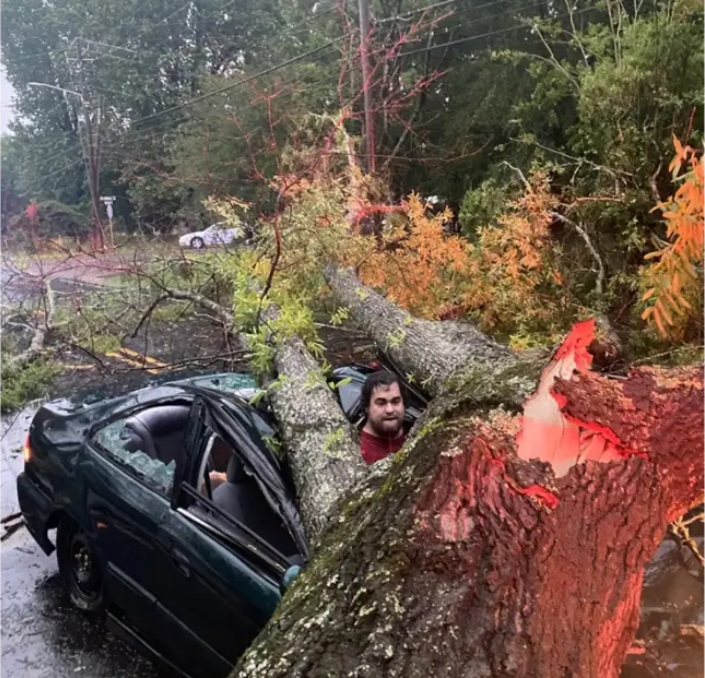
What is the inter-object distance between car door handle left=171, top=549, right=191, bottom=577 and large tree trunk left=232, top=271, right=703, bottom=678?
68 centimetres

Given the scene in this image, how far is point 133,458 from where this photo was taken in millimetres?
2375

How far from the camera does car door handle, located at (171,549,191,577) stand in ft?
6.50

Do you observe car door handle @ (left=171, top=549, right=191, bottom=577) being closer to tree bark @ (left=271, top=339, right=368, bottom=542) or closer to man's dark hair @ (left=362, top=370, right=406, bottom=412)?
tree bark @ (left=271, top=339, right=368, bottom=542)

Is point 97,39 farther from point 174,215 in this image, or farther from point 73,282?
point 73,282

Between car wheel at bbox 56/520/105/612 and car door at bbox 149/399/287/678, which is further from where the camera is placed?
car wheel at bbox 56/520/105/612

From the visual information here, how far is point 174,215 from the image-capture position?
4082 millimetres

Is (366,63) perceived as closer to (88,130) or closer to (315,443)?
(88,130)

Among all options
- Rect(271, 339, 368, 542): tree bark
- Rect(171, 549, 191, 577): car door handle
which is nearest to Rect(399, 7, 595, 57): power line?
Rect(271, 339, 368, 542): tree bark

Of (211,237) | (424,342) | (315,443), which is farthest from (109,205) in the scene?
(315,443)

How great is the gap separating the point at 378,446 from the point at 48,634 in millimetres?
1739

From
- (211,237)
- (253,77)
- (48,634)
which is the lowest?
(48,634)

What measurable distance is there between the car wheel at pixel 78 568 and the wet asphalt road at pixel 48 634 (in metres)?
0.09

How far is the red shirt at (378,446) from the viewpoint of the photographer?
2277 mm

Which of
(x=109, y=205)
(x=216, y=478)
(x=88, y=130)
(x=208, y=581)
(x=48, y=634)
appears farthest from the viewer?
(x=109, y=205)
